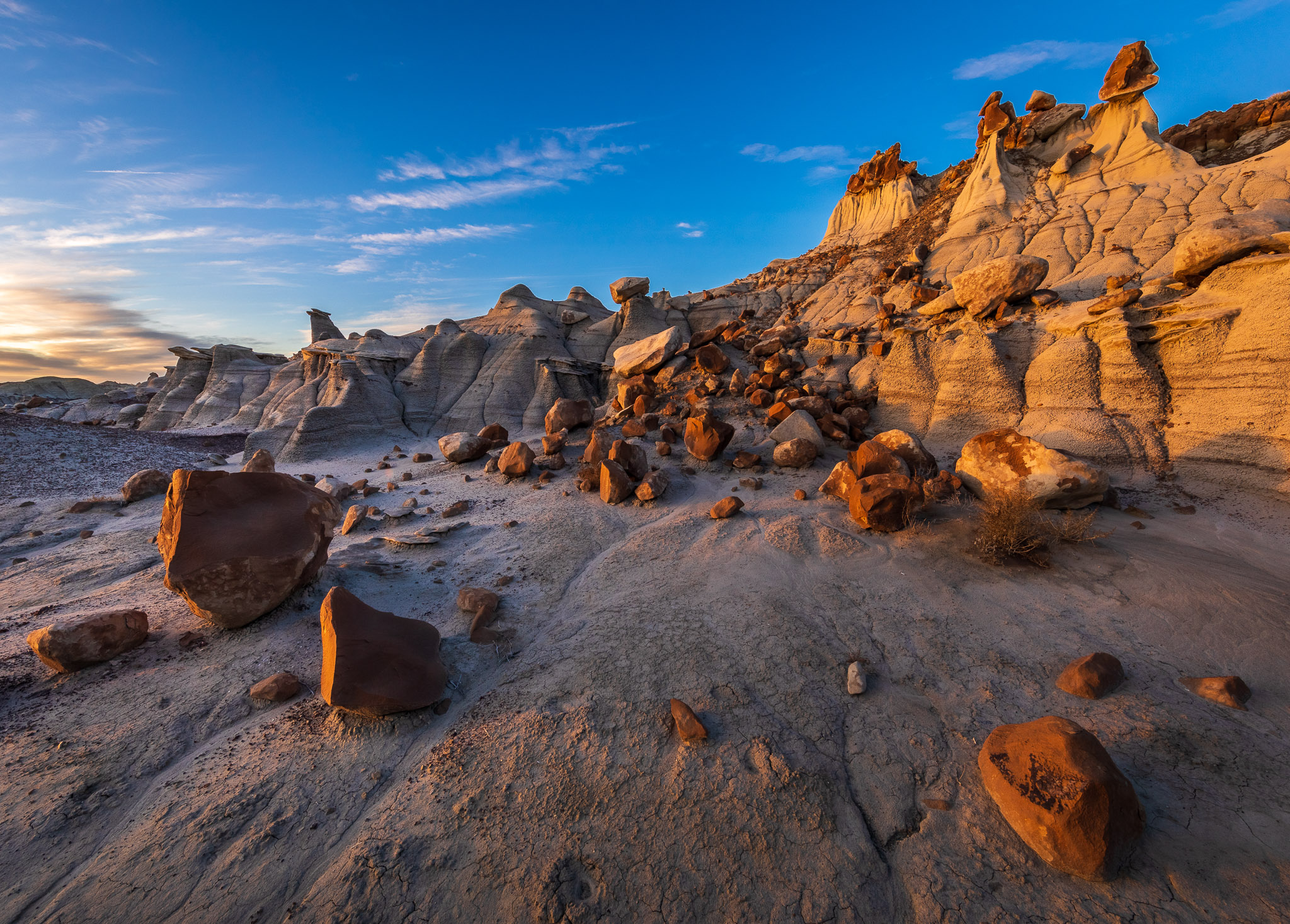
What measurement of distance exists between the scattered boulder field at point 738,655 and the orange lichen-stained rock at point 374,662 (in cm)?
2

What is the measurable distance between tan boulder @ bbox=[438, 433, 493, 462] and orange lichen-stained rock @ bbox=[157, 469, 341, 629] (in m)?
5.24

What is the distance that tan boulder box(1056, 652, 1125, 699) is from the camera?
2975 mm

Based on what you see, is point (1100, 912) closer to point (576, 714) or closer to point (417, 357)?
point (576, 714)

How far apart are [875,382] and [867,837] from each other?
8740mm

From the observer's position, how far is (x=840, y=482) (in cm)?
608

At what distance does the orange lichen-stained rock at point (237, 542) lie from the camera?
357 centimetres

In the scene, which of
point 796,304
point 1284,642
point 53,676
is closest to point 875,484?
point 1284,642

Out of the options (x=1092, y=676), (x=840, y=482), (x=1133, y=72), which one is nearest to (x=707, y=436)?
(x=840, y=482)

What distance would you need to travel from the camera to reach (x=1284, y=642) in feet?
11.0

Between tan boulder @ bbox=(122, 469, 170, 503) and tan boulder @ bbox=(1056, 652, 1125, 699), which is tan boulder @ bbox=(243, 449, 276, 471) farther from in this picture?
tan boulder @ bbox=(1056, 652, 1125, 699)

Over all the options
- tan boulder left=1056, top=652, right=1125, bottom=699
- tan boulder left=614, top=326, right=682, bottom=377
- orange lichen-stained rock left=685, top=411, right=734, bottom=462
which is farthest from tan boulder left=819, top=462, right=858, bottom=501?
tan boulder left=614, top=326, right=682, bottom=377

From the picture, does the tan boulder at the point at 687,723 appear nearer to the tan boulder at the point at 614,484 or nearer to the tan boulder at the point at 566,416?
the tan boulder at the point at 614,484

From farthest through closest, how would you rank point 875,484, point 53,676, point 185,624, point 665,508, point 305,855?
point 665,508
point 875,484
point 185,624
point 53,676
point 305,855

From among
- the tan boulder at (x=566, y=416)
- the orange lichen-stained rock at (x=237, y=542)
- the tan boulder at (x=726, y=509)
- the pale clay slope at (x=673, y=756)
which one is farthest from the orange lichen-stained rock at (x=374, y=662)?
the tan boulder at (x=566, y=416)
